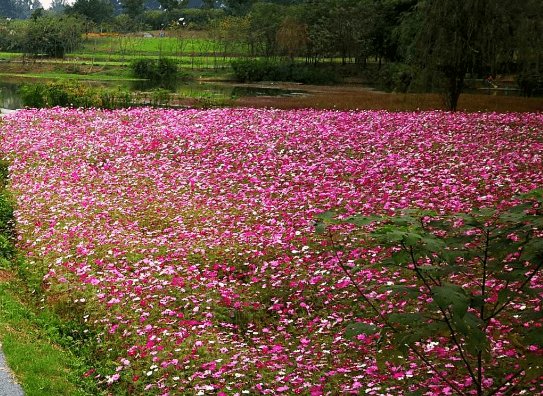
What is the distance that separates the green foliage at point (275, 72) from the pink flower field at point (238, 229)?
5184cm

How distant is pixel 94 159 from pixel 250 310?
923 cm

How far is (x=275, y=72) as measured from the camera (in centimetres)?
7094

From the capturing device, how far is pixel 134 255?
8.84m

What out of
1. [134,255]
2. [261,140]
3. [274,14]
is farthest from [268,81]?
[134,255]

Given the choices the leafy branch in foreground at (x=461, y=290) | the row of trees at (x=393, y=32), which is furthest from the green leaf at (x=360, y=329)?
the row of trees at (x=393, y=32)

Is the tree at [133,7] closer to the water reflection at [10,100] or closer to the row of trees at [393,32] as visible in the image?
the row of trees at [393,32]

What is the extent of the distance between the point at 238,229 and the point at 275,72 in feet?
207

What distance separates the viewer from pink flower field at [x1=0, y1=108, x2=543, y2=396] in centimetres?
600

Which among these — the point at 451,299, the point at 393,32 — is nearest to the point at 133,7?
the point at 393,32

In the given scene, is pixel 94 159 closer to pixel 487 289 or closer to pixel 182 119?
pixel 182 119

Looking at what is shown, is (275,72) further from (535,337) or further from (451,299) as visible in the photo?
(451,299)

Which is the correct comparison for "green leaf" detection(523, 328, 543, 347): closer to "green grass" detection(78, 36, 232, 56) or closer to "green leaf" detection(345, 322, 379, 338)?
"green leaf" detection(345, 322, 379, 338)

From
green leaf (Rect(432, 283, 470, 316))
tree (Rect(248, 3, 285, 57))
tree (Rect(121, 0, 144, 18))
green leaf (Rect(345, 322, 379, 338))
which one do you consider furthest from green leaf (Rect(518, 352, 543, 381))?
tree (Rect(121, 0, 144, 18))

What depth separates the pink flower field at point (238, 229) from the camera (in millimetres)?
6000
